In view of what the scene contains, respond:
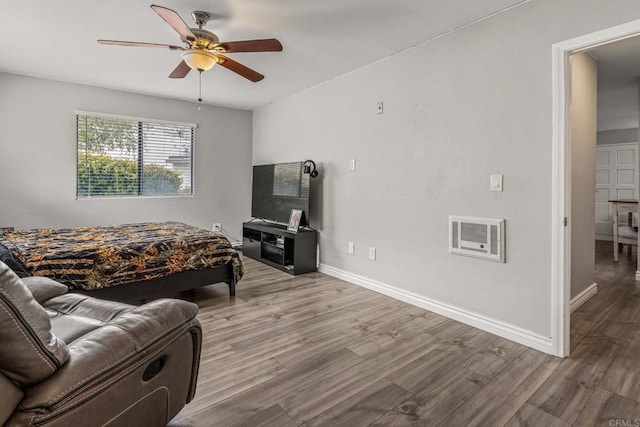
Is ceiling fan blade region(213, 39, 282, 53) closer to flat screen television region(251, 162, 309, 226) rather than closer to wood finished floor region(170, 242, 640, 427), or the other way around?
flat screen television region(251, 162, 309, 226)

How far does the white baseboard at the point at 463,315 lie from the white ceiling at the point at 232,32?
7.48 ft

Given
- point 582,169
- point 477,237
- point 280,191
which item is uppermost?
point 582,169

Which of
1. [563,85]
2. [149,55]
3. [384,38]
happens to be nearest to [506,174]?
[563,85]

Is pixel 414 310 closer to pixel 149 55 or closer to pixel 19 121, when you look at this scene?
pixel 149 55

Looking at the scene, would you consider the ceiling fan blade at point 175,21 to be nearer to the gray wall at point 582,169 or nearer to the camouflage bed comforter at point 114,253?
the camouflage bed comforter at point 114,253

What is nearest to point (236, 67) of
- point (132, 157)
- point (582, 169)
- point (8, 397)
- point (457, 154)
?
point (457, 154)

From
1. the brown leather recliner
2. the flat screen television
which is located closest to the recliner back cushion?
the brown leather recliner

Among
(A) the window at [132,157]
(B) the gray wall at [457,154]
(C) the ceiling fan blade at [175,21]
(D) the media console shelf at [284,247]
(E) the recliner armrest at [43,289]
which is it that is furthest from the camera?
(A) the window at [132,157]

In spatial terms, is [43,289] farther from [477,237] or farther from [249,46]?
[477,237]

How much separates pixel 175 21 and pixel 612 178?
7.91m

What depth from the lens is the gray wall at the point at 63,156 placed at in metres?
3.96

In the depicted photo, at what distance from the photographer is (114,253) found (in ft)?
8.75

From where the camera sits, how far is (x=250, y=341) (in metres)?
2.37
